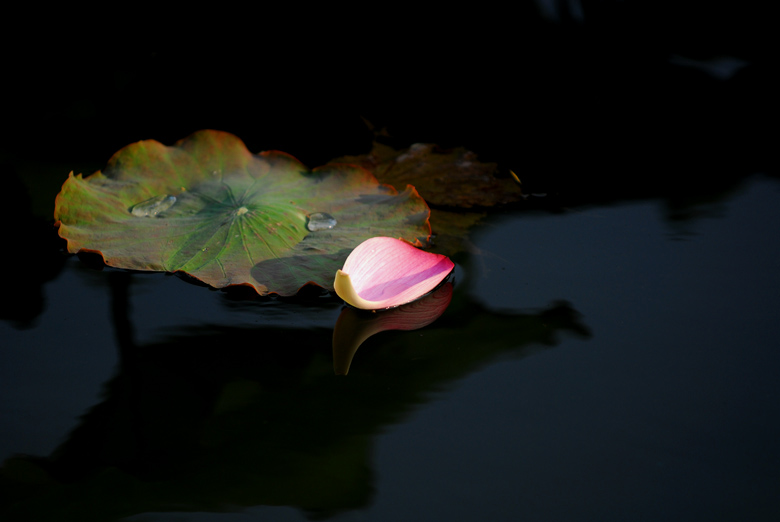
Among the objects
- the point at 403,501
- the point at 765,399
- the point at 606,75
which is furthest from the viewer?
the point at 606,75

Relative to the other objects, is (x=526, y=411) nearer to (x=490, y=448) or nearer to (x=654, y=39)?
(x=490, y=448)

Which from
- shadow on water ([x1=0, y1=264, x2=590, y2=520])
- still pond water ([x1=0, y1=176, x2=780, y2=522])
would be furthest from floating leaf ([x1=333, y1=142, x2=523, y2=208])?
shadow on water ([x1=0, y1=264, x2=590, y2=520])

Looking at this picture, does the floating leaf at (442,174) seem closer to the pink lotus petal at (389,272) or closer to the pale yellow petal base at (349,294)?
A: the pink lotus petal at (389,272)

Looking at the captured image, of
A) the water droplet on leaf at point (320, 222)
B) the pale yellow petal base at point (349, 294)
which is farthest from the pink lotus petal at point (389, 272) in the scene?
the water droplet on leaf at point (320, 222)

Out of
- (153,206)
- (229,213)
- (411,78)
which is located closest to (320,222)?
(229,213)

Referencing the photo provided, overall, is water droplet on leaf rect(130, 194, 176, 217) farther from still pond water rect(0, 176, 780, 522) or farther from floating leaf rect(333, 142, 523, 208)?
floating leaf rect(333, 142, 523, 208)

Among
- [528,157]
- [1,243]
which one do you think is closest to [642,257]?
[528,157]
